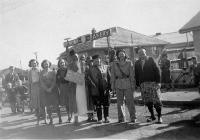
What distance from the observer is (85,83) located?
8.45 metres

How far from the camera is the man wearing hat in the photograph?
794 cm

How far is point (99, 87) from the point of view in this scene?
7969 mm

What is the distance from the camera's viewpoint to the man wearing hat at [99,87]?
7941 millimetres

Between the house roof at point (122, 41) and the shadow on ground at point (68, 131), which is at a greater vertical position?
the house roof at point (122, 41)

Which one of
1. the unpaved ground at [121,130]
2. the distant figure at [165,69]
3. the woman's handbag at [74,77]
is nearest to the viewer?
the unpaved ground at [121,130]

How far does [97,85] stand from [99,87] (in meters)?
0.08

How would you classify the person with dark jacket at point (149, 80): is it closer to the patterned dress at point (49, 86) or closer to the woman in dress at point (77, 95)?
the woman in dress at point (77, 95)

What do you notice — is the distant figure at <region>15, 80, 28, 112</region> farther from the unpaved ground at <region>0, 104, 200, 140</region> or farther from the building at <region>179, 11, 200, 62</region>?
the building at <region>179, 11, 200, 62</region>

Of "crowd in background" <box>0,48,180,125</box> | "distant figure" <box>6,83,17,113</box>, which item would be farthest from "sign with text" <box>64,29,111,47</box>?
"distant figure" <box>6,83,17,113</box>

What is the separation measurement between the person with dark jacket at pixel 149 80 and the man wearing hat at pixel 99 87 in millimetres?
1140

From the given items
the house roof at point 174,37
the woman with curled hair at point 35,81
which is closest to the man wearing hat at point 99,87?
the woman with curled hair at point 35,81

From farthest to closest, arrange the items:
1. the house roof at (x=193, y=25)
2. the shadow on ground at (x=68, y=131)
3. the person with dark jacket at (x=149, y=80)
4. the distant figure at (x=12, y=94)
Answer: the house roof at (x=193, y=25) < the distant figure at (x=12, y=94) < the person with dark jacket at (x=149, y=80) < the shadow on ground at (x=68, y=131)

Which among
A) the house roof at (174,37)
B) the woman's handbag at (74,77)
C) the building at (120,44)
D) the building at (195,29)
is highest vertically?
the house roof at (174,37)

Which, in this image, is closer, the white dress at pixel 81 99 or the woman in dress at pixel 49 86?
the white dress at pixel 81 99
